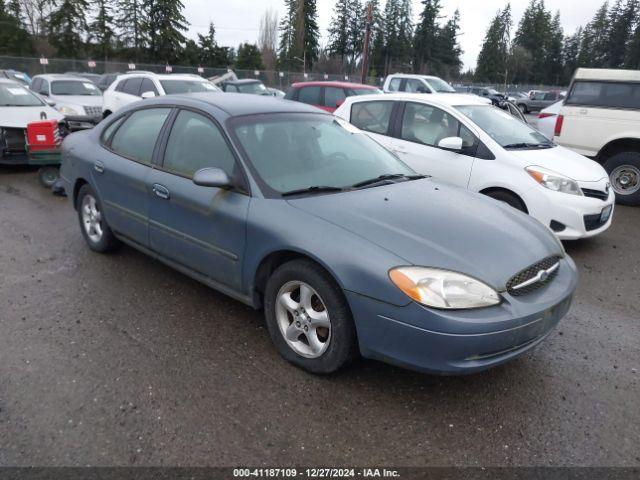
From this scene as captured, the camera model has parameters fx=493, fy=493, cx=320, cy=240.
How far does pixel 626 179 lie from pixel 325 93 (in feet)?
20.9

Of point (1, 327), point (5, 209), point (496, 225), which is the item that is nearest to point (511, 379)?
point (496, 225)

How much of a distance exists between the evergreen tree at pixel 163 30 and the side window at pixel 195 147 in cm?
5472

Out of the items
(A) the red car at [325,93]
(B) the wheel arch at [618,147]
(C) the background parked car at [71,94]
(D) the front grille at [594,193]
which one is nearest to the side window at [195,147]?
(D) the front grille at [594,193]

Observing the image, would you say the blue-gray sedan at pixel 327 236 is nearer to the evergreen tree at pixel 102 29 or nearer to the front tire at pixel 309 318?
the front tire at pixel 309 318

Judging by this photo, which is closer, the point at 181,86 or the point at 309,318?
the point at 309,318

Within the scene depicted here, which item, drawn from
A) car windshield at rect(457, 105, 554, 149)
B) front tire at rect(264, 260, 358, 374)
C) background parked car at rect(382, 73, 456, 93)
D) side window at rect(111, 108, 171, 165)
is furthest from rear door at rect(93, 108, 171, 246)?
background parked car at rect(382, 73, 456, 93)

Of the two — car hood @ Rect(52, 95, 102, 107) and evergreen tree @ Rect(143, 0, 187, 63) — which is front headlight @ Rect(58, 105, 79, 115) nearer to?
car hood @ Rect(52, 95, 102, 107)

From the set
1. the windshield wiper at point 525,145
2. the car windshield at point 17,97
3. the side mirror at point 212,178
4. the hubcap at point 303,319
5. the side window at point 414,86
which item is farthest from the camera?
the side window at point 414,86

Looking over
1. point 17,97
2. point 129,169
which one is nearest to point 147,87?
point 17,97

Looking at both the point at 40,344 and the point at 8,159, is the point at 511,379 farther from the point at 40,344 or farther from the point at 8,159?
the point at 8,159

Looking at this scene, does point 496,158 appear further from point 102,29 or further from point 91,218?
point 102,29

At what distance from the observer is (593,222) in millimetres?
5336

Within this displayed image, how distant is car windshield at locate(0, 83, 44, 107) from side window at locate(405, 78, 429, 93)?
10.8m

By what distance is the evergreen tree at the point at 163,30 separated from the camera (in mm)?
52969
